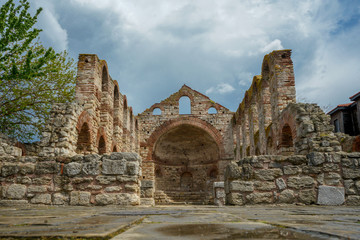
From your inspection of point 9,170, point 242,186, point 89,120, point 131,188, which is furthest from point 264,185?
point 89,120

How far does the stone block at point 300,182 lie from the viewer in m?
5.72

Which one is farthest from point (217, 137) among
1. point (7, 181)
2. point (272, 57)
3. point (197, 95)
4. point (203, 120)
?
point (7, 181)

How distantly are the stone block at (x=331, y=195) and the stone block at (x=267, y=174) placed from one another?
85cm

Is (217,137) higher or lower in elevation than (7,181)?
higher

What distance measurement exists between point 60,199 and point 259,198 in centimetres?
389

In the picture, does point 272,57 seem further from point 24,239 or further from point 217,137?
point 24,239

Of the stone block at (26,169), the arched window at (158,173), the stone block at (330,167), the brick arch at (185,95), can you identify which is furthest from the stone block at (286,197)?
the arched window at (158,173)

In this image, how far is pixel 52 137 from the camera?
7574 mm

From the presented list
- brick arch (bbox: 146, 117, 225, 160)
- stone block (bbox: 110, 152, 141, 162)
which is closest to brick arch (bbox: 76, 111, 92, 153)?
stone block (bbox: 110, 152, 141, 162)

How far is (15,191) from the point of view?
579 cm

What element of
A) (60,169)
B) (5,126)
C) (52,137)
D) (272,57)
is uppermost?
(272,57)

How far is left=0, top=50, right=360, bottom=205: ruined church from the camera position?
5727mm

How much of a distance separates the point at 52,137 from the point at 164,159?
50.3ft

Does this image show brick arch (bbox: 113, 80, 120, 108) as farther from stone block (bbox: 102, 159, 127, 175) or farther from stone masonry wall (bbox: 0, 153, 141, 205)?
stone block (bbox: 102, 159, 127, 175)
